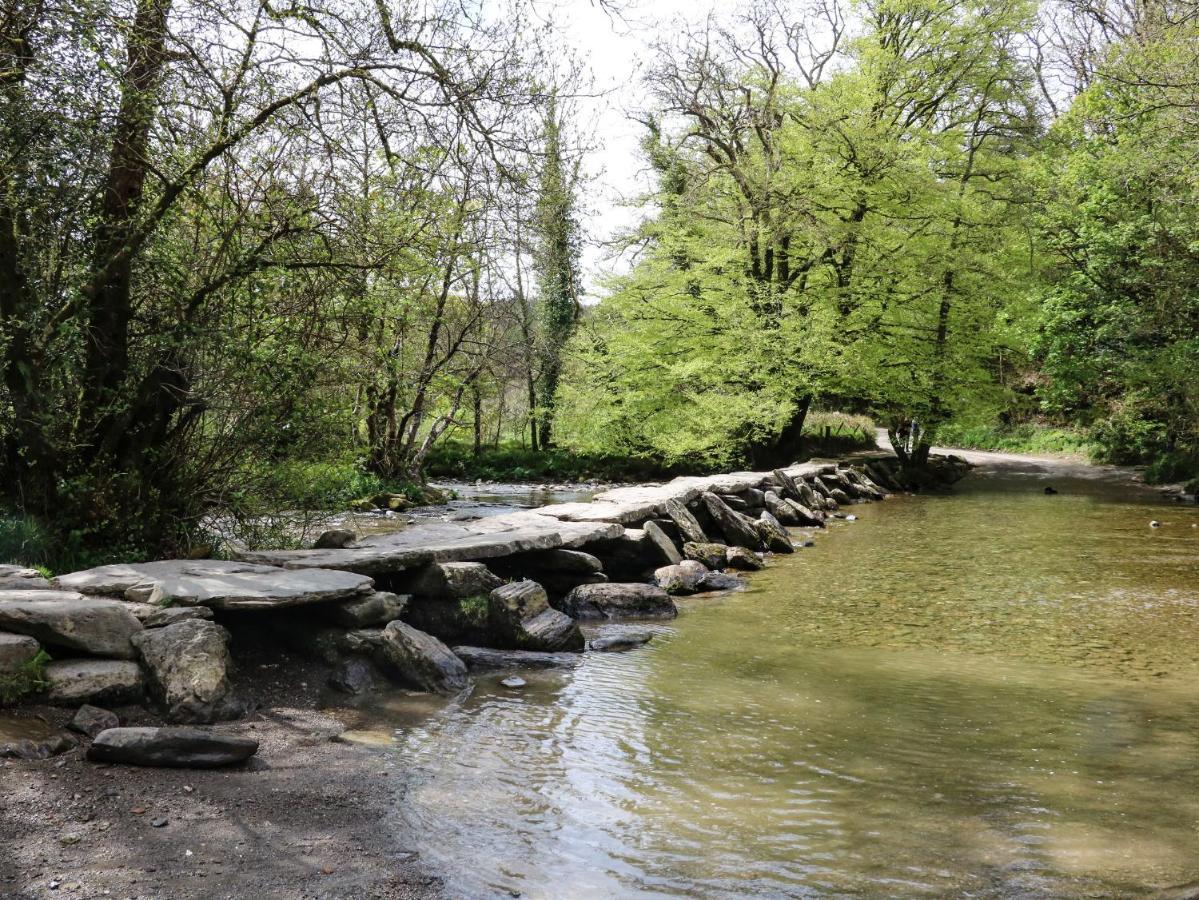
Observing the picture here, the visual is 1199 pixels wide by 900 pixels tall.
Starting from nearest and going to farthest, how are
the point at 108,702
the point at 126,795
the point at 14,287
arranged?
1. the point at 126,795
2. the point at 108,702
3. the point at 14,287

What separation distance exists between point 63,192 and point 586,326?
1929cm

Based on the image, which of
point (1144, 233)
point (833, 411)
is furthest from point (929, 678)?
point (833, 411)

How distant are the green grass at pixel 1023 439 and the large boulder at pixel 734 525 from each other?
72.9ft

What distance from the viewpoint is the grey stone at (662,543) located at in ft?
33.2

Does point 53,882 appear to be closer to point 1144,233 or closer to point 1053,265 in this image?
point 1144,233

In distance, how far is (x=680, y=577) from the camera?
959cm

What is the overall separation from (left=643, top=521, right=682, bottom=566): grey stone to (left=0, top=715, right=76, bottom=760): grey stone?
6.72 metres

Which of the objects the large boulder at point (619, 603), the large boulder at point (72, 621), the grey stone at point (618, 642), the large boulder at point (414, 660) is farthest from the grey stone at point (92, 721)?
the large boulder at point (619, 603)

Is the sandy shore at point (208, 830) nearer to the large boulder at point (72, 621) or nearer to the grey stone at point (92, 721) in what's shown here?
the grey stone at point (92, 721)

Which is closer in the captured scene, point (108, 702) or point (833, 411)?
point (108, 702)

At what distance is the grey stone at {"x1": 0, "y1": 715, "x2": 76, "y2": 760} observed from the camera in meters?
3.88

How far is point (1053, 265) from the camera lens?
22.0 metres

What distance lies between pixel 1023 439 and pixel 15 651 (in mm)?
38541

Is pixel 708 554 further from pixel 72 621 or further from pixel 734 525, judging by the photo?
pixel 72 621
